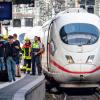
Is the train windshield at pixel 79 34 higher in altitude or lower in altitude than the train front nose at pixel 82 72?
higher

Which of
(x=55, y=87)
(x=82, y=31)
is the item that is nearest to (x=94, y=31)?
(x=82, y=31)

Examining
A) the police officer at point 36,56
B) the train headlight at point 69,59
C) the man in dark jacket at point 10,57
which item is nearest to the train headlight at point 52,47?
the train headlight at point 69,59

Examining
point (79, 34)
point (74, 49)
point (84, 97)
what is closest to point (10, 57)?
point (74, 49)

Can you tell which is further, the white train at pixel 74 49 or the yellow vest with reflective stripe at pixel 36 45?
the yellow vest with reflective stripe at pixel 36 45

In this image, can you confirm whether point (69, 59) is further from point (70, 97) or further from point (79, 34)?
point (70, 97)

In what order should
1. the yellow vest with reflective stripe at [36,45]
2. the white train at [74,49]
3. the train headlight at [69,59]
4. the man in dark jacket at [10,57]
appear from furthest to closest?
the yellow vest with reflective stripe at [36,45] < the train headlight at [69,59] < the white train at [74,49] < the man in dark jacket at [10,57]

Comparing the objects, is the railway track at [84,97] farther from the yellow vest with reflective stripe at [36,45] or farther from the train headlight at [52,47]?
the yellow vest with reflective stripe at [36,45]

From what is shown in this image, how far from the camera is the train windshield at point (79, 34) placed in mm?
23484

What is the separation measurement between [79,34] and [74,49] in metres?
0.79

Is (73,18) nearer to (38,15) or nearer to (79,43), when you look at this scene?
(79,43)

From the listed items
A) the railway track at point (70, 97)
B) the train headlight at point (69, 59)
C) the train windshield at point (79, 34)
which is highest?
the train windshield at point (79, 34)

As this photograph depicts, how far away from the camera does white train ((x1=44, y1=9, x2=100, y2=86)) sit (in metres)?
22.9

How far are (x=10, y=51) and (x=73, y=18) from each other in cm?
452

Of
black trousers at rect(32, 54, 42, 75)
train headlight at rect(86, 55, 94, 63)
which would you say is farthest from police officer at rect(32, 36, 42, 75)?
train headlight at rect(86, 55, 94, 63)
